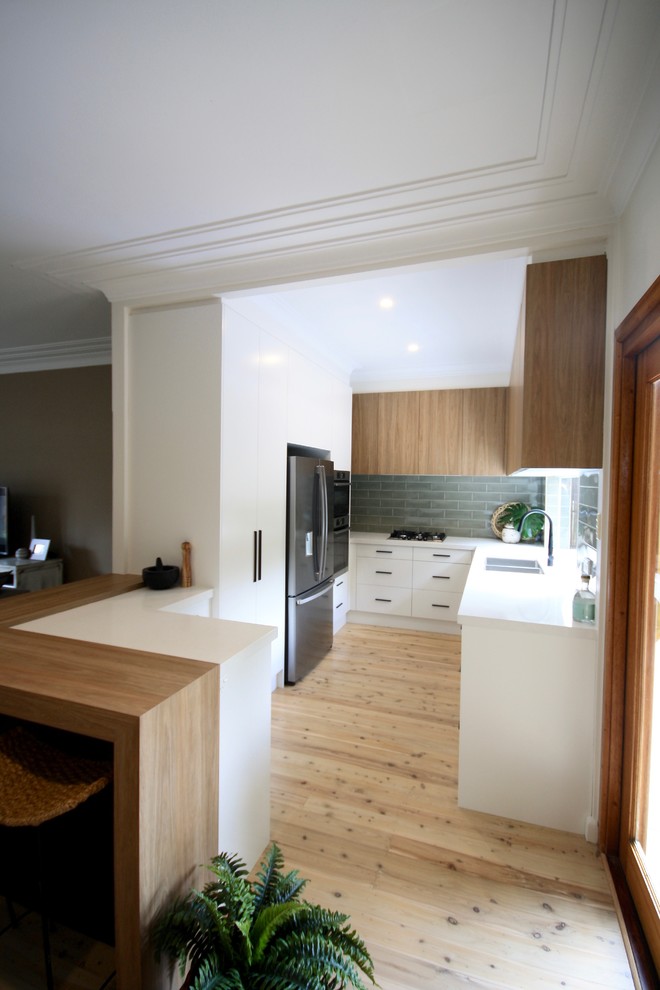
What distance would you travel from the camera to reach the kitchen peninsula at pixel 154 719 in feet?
3.49

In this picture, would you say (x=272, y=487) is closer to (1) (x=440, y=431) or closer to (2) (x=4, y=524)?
(1) (x=440, y=431)

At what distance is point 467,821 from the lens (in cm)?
191

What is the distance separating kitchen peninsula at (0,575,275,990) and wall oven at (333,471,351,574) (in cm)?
217

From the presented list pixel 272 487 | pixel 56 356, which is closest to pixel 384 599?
pixel 272 487

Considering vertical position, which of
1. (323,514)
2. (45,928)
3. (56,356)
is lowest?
(45,928)

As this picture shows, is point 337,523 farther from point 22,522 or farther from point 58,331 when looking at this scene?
point 22,522

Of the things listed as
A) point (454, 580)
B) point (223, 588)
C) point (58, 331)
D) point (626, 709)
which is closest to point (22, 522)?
point (58, 331)

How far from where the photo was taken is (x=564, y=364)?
1.80 metres

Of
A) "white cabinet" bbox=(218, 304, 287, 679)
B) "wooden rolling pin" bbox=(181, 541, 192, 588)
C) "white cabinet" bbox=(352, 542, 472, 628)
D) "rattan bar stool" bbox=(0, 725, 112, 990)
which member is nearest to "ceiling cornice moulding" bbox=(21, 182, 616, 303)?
"white cabinet" bbox=(218, 304, 287, 679)

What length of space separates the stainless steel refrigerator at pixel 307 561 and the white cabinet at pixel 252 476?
70mm

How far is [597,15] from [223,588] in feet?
8.10

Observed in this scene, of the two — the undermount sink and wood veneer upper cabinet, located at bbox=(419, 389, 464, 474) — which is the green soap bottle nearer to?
the undermount sink

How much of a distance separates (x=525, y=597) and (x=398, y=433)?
101 inches

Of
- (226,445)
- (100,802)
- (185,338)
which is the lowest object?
(100,802)
